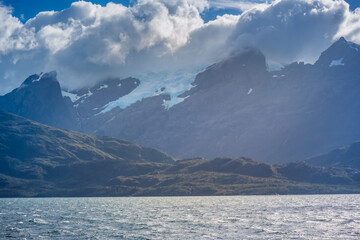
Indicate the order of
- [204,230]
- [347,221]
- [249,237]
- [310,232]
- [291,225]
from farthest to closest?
[347,221]
[291,225]
[204,230]
[310,232]
[249,237]

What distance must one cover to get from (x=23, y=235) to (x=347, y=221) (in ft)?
312

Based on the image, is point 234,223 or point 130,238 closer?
point 130,238

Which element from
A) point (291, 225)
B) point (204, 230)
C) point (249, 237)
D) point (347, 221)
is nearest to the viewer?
point (249, 237)

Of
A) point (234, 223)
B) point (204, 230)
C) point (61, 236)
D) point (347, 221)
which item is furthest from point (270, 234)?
point (61, 236)

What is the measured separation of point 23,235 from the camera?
110 metres

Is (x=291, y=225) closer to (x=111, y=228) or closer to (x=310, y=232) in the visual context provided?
(x=310, y=232)

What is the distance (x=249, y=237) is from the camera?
342 feet

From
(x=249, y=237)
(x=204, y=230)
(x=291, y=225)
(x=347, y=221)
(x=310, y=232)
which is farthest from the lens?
(x=347, y=221)

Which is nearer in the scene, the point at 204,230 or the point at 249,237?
the point at 249,237

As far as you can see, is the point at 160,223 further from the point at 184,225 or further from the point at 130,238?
the point at 130,238

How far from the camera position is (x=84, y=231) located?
118938 mm

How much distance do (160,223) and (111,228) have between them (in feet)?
60.5

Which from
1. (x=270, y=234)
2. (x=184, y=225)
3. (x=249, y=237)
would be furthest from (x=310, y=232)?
(x=184, y=225)

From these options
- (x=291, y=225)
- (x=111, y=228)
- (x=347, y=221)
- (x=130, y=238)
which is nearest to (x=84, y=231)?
(x=111, y=228)
